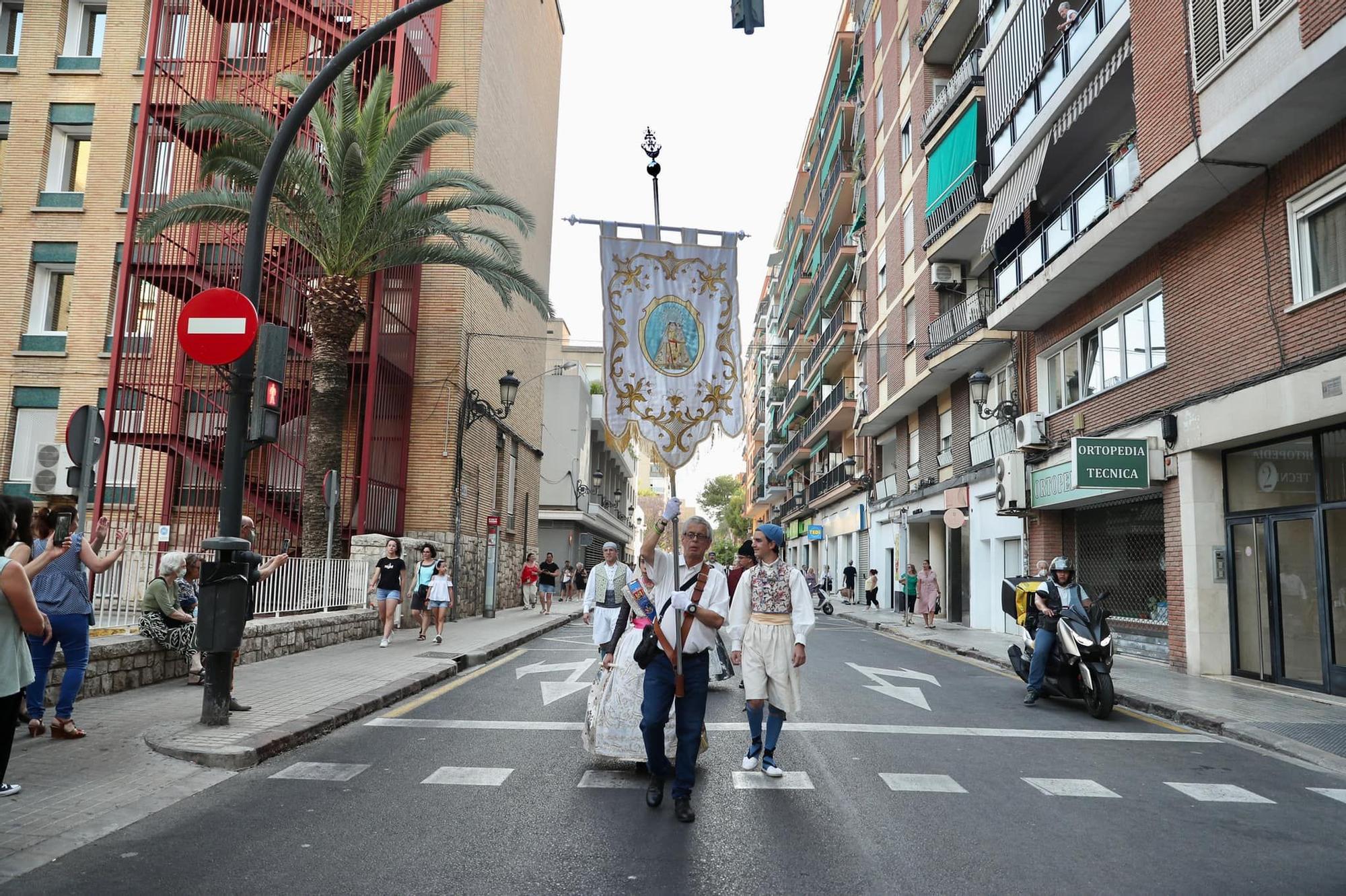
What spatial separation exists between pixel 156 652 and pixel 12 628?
5075mm

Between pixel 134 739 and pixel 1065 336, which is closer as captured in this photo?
pixel 134 739

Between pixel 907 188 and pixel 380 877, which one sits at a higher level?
pixel 907 188

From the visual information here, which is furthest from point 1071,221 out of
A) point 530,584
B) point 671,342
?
point 530,584

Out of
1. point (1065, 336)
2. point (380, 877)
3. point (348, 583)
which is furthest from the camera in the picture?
point (1065, 336)

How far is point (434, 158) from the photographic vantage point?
67.9ft

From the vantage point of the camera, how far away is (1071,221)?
15867 millimetres

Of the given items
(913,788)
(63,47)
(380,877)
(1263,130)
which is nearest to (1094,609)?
(913,788)

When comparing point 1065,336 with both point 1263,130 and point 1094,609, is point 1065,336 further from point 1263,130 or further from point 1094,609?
point 1094,609

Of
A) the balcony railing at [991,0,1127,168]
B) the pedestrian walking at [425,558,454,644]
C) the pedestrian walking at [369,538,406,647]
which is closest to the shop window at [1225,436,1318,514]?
the balcony railing at [991,0,1127,168]

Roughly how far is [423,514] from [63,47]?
621 inches

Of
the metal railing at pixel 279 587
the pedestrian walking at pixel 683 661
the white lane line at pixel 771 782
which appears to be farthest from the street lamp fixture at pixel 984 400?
the pedestrian walking at pixel 683 661

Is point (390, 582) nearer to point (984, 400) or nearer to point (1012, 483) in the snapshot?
point (1012, 483)

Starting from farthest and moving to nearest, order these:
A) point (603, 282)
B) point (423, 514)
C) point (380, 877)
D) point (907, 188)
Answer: point (907, 188) → point (423, 514) → point (603, 282) → point (380, 877)

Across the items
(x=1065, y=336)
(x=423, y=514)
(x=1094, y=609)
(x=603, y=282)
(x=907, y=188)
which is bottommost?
(x=1094, y=609)
